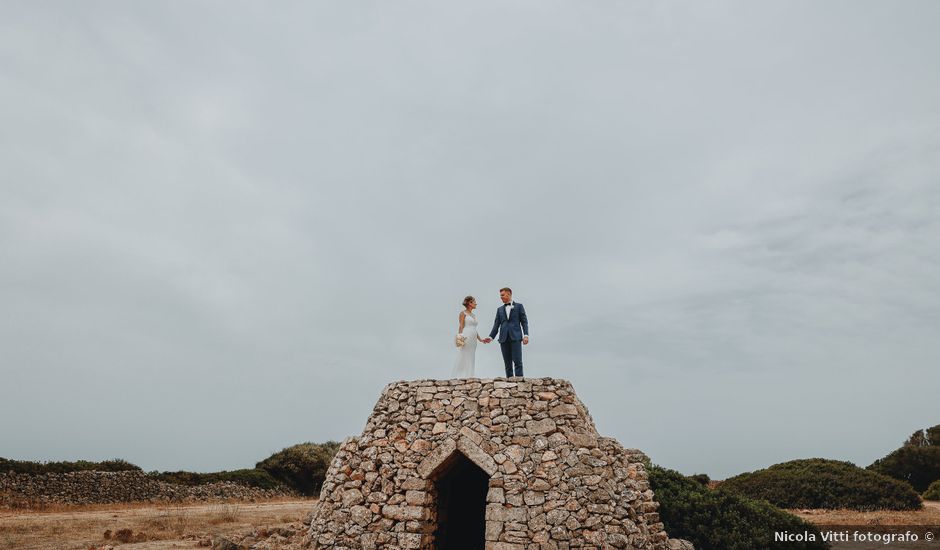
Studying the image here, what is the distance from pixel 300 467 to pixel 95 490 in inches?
469

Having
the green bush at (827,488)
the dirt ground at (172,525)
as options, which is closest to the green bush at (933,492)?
the green bush at (827,488)

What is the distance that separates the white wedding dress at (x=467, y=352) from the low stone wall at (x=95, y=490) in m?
20.9

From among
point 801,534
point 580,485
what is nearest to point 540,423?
point 580,485

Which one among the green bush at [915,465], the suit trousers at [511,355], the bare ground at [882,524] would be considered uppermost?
the suit trousers at [511,355]

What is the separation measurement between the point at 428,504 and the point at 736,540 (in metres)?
6.48

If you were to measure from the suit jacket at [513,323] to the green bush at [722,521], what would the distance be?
4.78 meters

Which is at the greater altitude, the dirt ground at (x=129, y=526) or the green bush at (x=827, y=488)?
the green bush at (x=827, y=488)

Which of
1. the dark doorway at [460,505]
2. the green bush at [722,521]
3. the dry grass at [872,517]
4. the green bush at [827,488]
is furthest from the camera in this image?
the green bush at [827,488]

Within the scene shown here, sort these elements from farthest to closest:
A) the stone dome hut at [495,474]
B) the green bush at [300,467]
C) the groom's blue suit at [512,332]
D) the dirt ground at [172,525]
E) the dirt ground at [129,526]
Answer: the green bush at [300,467]
the dirt ground at [129,526]
the dirt ground at [172,525]
the groom's blue suit at [512,332]
the stone dome hut at [495,474]

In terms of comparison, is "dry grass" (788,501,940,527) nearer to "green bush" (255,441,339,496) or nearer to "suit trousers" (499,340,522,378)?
"suit trousers" (499,340,522,378)

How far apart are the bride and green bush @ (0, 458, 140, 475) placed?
73.9ft

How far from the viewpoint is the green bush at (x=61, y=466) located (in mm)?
24266

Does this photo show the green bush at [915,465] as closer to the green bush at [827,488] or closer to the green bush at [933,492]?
the green bush at [933,492]

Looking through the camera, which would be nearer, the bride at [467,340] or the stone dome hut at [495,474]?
the stone dome hut at [495,474]
